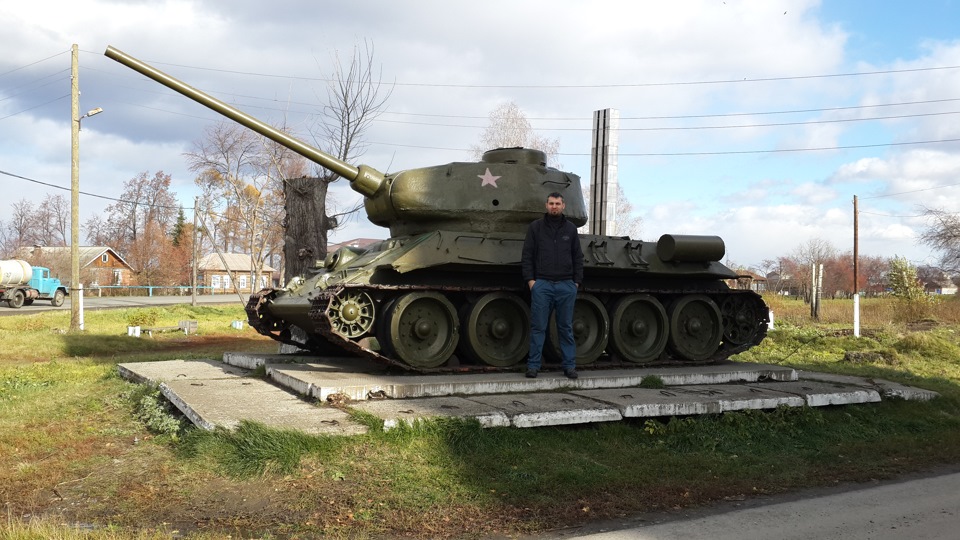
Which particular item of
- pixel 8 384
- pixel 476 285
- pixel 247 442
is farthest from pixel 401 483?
pixel 8 384

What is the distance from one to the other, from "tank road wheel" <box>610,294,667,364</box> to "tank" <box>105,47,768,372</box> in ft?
0.06

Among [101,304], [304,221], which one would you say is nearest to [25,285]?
Answer: [101,304]

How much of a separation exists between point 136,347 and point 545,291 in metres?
11.3

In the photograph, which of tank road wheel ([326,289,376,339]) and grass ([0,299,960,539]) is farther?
tank road wheel ([326,289,376,339])

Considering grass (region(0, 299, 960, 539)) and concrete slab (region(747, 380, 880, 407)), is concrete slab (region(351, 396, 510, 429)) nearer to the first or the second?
grass (region(0, 299, 960, 539))

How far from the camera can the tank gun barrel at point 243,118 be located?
966 centimetres

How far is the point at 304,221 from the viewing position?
1316 centimetres

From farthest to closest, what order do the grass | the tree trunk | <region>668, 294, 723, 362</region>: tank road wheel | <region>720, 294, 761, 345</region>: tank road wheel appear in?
1. the tree trunk
2. <region>720, 294, 761, 345</region>: tank road wheel
3. <region>668, 294, 723, 362</region>: tank road wheel
4. the grass

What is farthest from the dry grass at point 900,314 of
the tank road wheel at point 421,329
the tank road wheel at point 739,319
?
the tank road wheel at point 421,329

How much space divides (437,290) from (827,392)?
4.39 meters

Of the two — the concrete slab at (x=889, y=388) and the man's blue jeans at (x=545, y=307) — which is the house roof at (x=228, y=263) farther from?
the concrete slab at (x=889, y=388)

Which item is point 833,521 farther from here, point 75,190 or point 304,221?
point 75,190

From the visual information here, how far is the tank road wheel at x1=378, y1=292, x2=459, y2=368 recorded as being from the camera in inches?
336

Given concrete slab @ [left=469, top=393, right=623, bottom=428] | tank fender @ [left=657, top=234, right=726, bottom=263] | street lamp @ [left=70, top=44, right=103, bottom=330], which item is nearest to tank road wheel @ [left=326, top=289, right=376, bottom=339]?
concrete slab @ [left=469, top=393, right=623, bottom=428]
